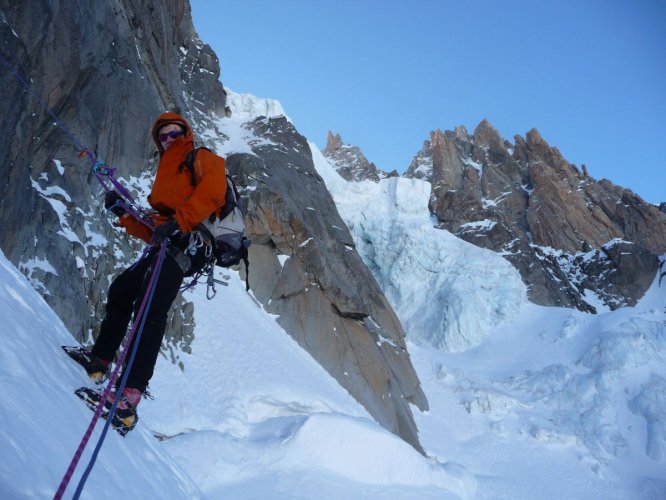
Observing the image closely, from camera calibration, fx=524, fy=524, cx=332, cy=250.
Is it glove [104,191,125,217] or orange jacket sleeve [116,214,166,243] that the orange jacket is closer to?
orange jacket sleeve [116,214,166,243]

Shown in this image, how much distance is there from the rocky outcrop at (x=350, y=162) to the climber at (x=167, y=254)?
49.9m

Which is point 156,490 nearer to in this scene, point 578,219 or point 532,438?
point 532,438

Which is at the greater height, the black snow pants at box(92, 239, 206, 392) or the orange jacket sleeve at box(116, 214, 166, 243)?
the orange jacket sleeve at box(116, 214, 166, 243)

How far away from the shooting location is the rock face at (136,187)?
880cm

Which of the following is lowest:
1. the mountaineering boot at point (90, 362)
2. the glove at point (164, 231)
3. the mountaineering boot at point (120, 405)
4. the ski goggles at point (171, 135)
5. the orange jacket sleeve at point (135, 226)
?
the mountaineering boot at point (120, 405)

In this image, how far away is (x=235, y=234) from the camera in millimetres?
4402

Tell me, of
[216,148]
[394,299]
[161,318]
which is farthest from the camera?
[394,299]

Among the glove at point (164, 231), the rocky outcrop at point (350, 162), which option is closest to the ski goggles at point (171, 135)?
the glove at point (164, 231)

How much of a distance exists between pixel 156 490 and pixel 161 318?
1253 millimetres

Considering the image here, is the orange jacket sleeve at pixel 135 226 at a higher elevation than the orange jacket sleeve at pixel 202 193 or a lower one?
lower

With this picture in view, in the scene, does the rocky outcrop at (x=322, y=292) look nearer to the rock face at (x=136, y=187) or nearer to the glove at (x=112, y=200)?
→ the rock face at (x=136, y=187)

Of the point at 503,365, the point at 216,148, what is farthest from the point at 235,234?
the point at 503,365

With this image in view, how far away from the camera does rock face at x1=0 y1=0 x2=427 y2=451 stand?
28.9 feet

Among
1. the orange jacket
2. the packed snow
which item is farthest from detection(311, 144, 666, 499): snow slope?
the orange jacket
